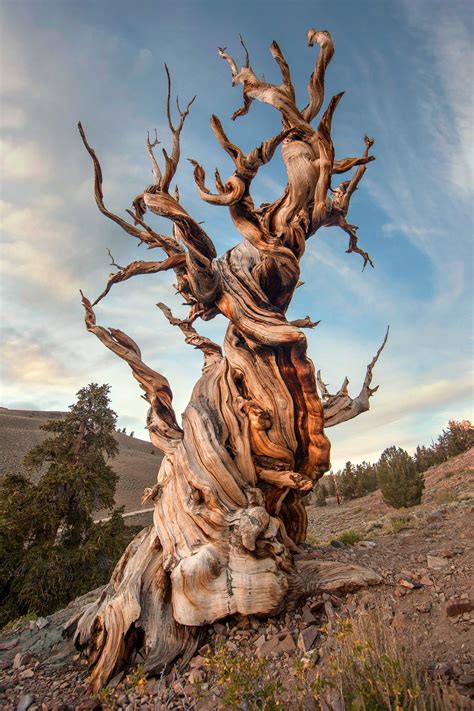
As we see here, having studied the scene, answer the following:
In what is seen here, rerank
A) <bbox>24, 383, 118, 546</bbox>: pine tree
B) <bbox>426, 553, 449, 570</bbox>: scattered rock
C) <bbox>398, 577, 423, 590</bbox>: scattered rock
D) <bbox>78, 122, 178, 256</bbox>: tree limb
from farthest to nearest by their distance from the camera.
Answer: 1. <bbox>24, 383, 118, 546</bbox>: pine tree
2. <bbox>78, 122, 178, 256</bbox>: tree limb
3. <bbox>426, 553, 449, 570</bbox>: scattered rock
4. <bbox>398, 577, 423, 590</bbox>: scattered rock

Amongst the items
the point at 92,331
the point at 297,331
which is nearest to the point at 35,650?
the point at 92,331

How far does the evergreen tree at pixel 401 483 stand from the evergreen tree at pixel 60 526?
9880mm

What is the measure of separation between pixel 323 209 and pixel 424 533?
15.9ft

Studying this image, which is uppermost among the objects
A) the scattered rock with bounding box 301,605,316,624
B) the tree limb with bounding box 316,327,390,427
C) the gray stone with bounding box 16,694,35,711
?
the tree limb with bounding box 316,327,390,427

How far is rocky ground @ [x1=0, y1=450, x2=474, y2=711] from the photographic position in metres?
2.32

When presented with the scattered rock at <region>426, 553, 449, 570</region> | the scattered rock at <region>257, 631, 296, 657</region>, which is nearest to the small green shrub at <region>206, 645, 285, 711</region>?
the scattered rock at <region>257, 631, 296, 657</region>

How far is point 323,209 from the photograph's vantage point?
17.0 ft

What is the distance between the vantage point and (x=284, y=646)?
10.5 feet

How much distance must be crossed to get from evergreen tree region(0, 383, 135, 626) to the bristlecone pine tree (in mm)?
5477

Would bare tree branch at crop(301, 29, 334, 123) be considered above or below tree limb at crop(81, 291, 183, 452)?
above

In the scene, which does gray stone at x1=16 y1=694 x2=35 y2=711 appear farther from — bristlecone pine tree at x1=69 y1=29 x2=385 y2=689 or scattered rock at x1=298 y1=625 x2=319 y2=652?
scattered rock at x1=298 y1=625 x2=319 y2=652

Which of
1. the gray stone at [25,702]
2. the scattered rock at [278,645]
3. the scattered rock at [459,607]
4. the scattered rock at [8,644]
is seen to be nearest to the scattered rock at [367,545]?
the scattered rock at [459,607]

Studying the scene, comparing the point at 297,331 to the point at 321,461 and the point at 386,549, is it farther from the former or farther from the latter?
the point at 386,549

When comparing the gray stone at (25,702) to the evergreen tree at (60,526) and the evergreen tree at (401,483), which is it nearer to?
the evergreen tree at (60,526)
